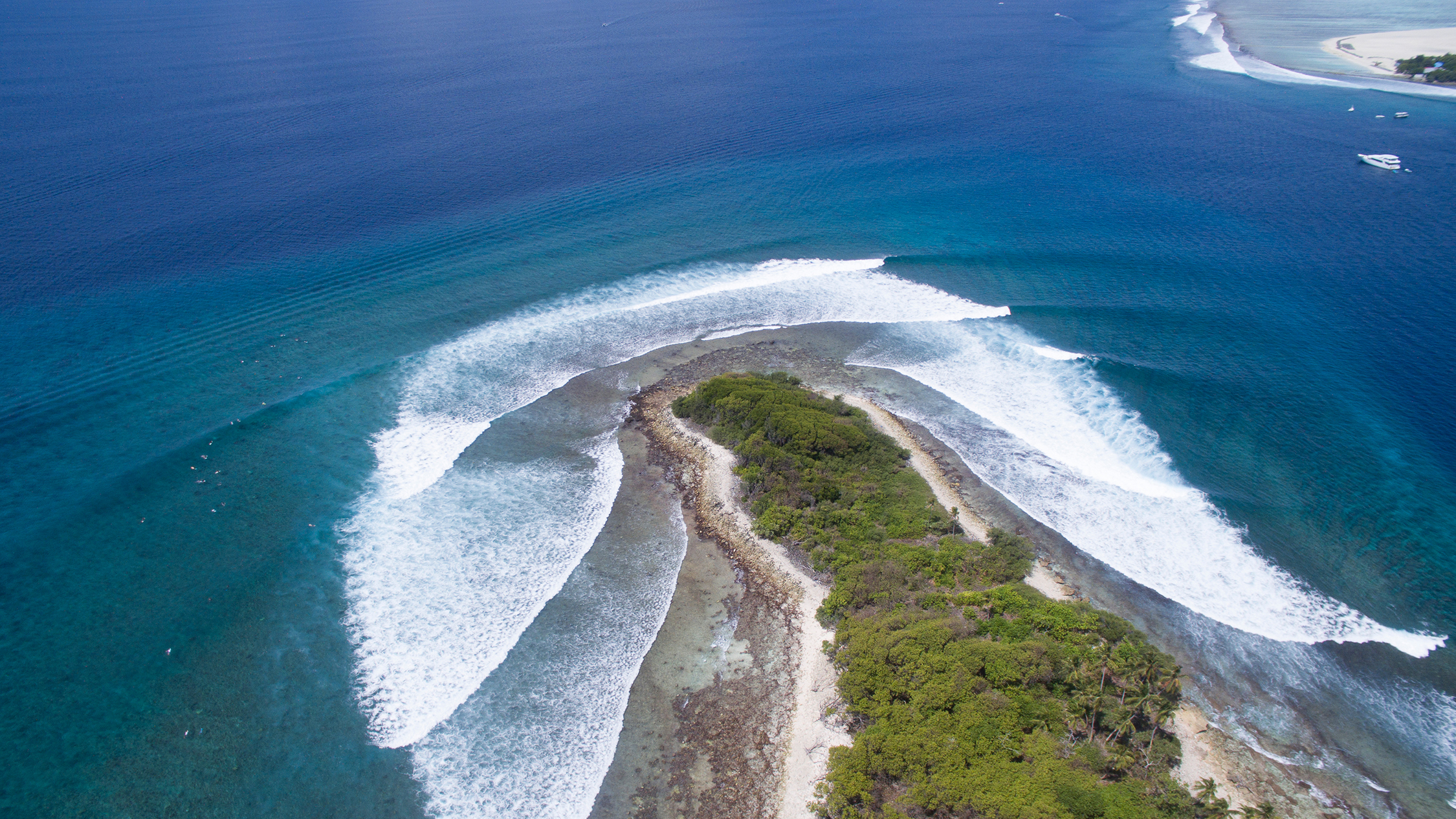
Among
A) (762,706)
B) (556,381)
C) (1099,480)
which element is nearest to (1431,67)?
(1099,480)

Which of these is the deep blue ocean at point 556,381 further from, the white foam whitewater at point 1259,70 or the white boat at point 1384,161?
the white foam whitewater at point 1259,70

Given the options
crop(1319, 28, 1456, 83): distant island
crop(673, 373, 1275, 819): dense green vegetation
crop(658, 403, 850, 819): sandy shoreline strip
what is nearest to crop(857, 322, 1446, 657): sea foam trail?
crop(673, 373, 1275, 819): dense green vegetation

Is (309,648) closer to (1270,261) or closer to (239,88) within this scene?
(1270,261)

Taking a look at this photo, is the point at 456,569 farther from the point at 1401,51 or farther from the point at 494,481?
the point at 1401,51

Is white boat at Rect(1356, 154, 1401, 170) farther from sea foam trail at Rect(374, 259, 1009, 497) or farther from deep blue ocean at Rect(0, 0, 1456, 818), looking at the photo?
sea foam trail at Rect(374, 259, 1009, 497)

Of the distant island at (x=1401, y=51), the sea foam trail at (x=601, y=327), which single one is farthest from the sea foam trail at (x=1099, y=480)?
the distant island at (x=1401, y=51)
